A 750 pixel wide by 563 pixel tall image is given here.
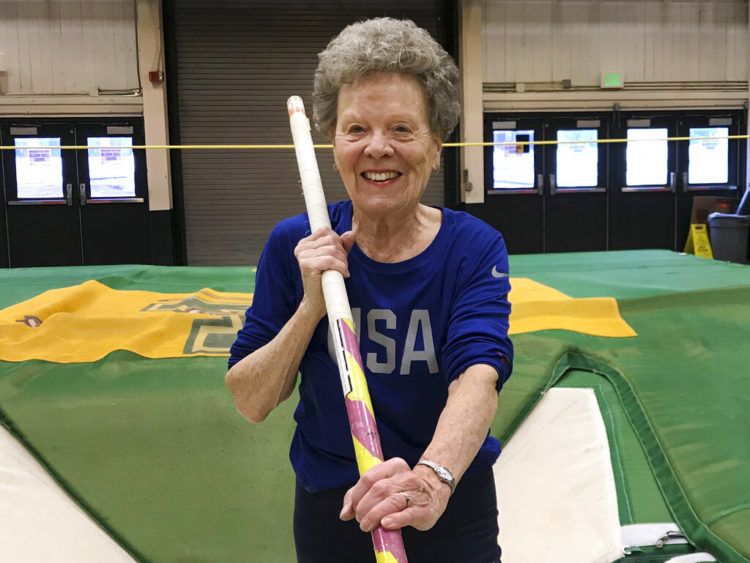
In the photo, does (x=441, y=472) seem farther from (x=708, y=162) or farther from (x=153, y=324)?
(x=708, y=162)

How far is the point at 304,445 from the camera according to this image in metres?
1.24

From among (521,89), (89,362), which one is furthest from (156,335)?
(521,89)

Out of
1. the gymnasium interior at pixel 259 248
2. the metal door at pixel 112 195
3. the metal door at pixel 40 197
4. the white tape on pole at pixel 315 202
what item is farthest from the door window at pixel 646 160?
the white tape on pole at pixel 315 202

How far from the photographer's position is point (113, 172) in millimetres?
8719

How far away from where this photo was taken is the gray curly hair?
3.78 ft

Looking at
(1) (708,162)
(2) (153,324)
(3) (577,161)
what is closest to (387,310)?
(2) (153,324)

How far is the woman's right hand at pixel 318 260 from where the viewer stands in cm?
110

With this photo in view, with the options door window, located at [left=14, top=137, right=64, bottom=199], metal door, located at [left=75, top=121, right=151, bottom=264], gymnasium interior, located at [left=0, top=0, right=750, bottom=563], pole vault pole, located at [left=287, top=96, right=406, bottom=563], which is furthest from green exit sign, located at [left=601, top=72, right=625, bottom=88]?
pole vault pole, located at [left=287, top=96, right=406, bottom=563]

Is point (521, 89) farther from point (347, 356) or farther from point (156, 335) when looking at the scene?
point (347, 356)

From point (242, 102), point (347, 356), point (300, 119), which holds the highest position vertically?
point (242, 102)

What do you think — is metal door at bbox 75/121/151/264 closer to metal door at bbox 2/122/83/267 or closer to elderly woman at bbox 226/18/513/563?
metal door at bbox 2/122/83/267

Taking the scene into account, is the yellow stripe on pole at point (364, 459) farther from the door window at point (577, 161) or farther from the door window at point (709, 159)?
the door window at point (709, 159)

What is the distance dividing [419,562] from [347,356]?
14.0 inches

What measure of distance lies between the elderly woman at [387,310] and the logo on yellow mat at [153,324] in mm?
1529
